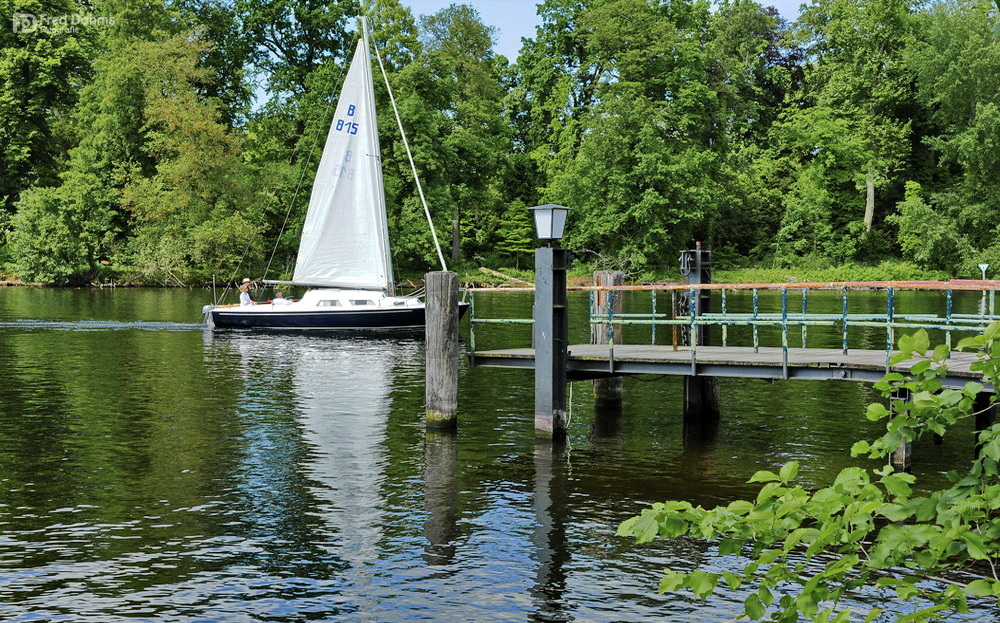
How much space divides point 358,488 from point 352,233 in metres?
24.3

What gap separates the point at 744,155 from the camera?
71.8 m

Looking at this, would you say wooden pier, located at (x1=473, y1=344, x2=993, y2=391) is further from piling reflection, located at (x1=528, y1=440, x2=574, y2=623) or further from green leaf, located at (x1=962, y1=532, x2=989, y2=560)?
green leaf, located at (x1=962, y1=532, x2=989, y2=560)

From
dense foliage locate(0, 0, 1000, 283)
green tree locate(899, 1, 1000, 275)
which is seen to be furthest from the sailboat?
green tree locate(899, 1, 1000, 275)

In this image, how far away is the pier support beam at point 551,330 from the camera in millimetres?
15531

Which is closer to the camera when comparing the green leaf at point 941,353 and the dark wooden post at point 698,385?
the green leaf at point 941,353

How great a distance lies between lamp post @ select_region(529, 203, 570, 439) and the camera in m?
15.5

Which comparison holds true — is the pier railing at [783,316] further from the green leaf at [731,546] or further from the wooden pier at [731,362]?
the green leaf at [731,546]

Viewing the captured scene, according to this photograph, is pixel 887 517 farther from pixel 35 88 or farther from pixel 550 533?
pixel 35 88

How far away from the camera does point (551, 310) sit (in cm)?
1554

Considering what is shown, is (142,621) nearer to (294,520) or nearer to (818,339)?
(294,520)

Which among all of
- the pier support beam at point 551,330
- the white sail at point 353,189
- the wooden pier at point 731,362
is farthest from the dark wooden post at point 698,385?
the white sail at point 353,189

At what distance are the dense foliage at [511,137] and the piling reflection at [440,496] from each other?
4905cm

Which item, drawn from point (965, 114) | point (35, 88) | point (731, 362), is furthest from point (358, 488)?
point (35, 88)

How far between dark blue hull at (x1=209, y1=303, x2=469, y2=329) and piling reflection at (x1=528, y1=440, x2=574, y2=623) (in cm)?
2080
